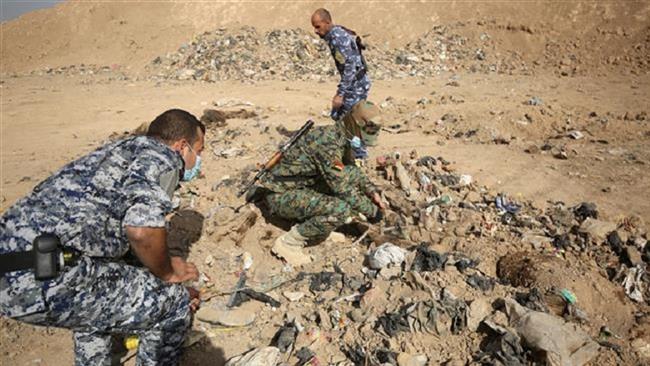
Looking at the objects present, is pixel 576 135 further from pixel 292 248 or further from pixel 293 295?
pixel 293 295

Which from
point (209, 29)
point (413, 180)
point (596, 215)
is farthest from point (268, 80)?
point (596, 215)

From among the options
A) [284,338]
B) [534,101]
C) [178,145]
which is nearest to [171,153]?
[178,145]

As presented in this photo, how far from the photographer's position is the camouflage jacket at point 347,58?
5.15 metres

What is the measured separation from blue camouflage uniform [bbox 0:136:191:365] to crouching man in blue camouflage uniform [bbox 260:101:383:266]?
5.68 feet

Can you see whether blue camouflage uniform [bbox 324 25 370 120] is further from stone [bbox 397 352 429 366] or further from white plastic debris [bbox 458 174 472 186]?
stone [bbox 397 352 429 366]

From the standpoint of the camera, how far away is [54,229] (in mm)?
1935

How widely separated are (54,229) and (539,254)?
11.6 feet

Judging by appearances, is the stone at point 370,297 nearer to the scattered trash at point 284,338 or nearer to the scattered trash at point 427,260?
the scattered trash at point 427,260

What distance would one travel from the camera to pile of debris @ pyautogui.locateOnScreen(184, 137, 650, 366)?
2.94 meters

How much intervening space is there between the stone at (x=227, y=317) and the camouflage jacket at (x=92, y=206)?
135 cm

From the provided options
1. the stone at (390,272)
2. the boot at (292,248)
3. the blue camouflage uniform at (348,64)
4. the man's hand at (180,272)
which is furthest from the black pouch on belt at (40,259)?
the blue camouflage uniform at (348,64)

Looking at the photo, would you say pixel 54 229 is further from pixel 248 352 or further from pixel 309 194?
pixel 309 194

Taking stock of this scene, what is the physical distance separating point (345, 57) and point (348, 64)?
3.4 inches

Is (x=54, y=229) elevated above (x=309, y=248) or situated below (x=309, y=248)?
above
